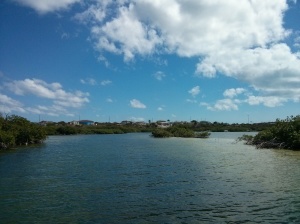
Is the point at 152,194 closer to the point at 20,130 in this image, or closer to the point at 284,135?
the point at 284,135

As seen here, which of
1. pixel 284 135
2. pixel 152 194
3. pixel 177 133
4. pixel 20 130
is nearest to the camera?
pixel 152 194

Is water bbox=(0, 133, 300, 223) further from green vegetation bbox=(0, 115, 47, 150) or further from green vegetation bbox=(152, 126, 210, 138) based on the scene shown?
green vegetation bbox=(152, 126, 210, 138)

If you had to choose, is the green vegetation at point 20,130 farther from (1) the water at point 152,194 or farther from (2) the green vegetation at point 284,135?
(2) the green vegetation at point 284,135

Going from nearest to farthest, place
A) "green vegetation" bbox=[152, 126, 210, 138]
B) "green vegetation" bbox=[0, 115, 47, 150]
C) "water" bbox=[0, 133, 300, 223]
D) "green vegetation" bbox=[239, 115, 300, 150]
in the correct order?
"water" bbox=[0, 133, 300, 223]
"green vegetation" bbox=[239, 115, 300, 150]
"green vegetation" bbox=[0, 115, 47, 150]
"green vegetation" bbox=[152, 126, 210, 138]

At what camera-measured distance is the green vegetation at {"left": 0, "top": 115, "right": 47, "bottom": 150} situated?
203 ft

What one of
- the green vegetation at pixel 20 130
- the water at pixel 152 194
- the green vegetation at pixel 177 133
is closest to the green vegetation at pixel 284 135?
the water at pixel 152 194

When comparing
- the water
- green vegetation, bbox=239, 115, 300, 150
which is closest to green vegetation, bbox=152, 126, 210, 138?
green vegetation, bbox=239, 115, 300, 150

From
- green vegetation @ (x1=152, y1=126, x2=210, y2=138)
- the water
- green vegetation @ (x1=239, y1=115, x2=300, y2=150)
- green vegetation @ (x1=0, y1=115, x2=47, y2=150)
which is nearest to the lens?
the water

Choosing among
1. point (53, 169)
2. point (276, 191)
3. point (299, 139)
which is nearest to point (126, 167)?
point (53, 169)

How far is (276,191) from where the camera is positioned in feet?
71.7

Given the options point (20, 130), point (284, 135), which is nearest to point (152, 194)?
point (284, 135)

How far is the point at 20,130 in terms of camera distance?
65125mm

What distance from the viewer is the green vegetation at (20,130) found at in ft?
203

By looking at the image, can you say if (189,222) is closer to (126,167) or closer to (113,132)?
(126,167)
